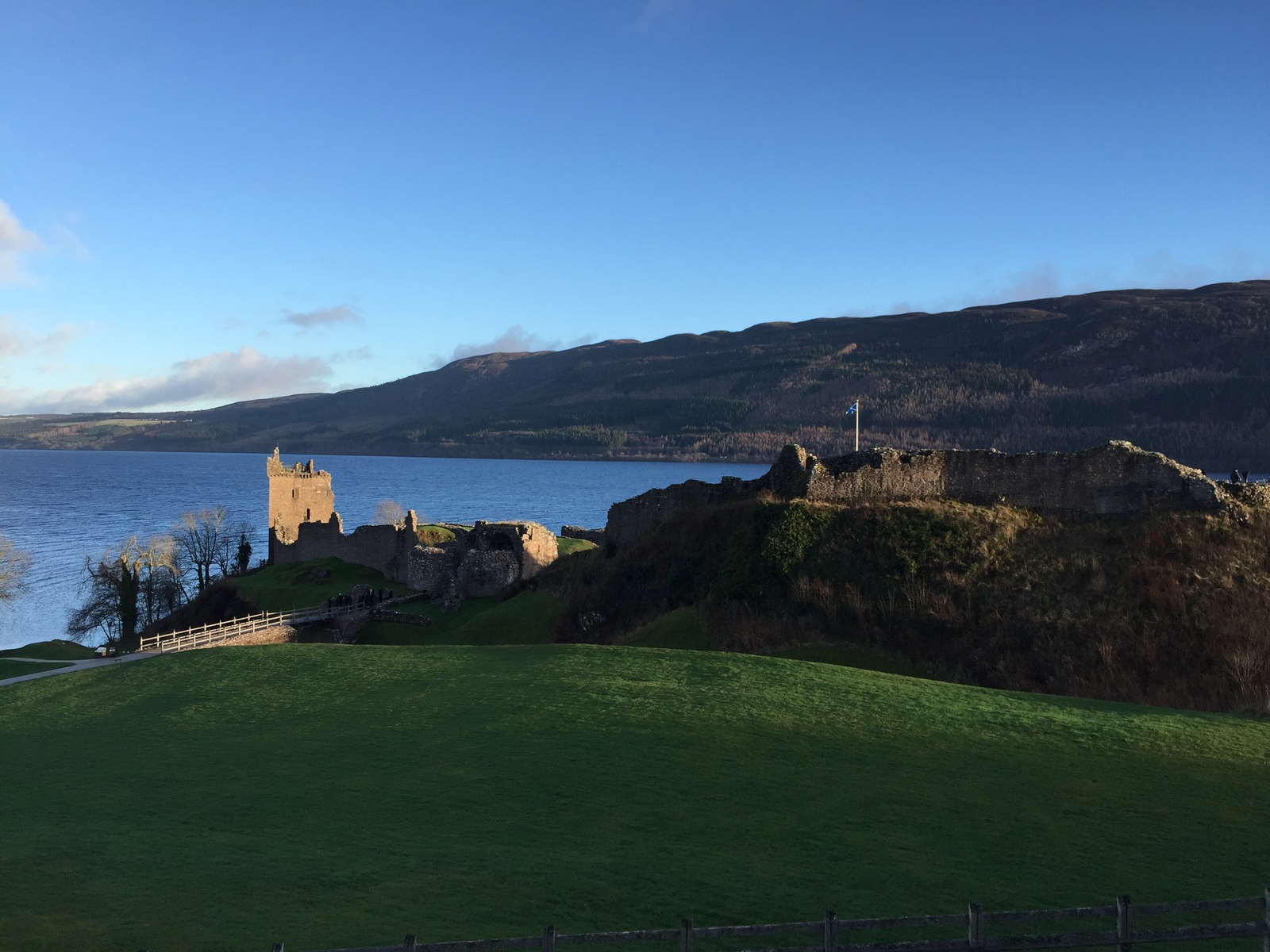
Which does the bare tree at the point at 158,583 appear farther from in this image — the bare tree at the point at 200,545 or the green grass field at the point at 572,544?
the green grass field at the point at 572,544

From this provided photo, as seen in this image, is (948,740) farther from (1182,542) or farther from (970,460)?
(970,460)

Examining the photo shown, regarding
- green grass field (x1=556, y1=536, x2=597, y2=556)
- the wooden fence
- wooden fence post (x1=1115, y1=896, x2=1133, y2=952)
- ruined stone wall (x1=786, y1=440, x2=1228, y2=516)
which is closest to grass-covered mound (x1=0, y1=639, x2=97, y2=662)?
green grass field (x1=556, y1=536, x2=597, y2=556)

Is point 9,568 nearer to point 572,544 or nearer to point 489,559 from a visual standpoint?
point 489,559

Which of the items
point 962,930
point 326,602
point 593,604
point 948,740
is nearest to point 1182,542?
point 948,740

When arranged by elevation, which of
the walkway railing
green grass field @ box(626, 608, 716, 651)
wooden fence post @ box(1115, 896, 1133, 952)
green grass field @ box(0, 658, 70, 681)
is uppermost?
wooden fence post @ box(1115, 896, 1133, 952)

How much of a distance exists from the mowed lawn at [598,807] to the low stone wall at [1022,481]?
11114mm

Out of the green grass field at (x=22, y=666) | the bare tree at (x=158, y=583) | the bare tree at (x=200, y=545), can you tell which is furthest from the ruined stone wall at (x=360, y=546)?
the green grass field at (x=22, y=666)

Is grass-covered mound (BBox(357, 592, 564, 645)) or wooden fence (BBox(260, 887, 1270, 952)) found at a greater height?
wooden fence (BBox(260, 887, 1270, 952))

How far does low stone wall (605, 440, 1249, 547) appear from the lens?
31.6m

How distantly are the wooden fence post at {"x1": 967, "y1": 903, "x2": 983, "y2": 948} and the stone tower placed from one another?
70171mm

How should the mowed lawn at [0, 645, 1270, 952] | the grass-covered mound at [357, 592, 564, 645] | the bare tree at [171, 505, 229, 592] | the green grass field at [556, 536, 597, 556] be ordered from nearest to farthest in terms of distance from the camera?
the mowed lawn at [0, 645, 1270, 952] < the grass-covered mound at [357, 592, 564, 645] < the green grass field at [556, 536, 597, 556] < the bare tree at [171, 505, 229, 592]

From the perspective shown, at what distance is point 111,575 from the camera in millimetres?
64562

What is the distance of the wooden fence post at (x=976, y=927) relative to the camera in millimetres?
9102

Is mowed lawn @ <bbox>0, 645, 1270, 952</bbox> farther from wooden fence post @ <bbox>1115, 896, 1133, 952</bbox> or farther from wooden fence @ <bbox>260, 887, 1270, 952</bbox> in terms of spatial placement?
wooden fence post @ <bbox>1115, 896, 1133, 952</bbox>
